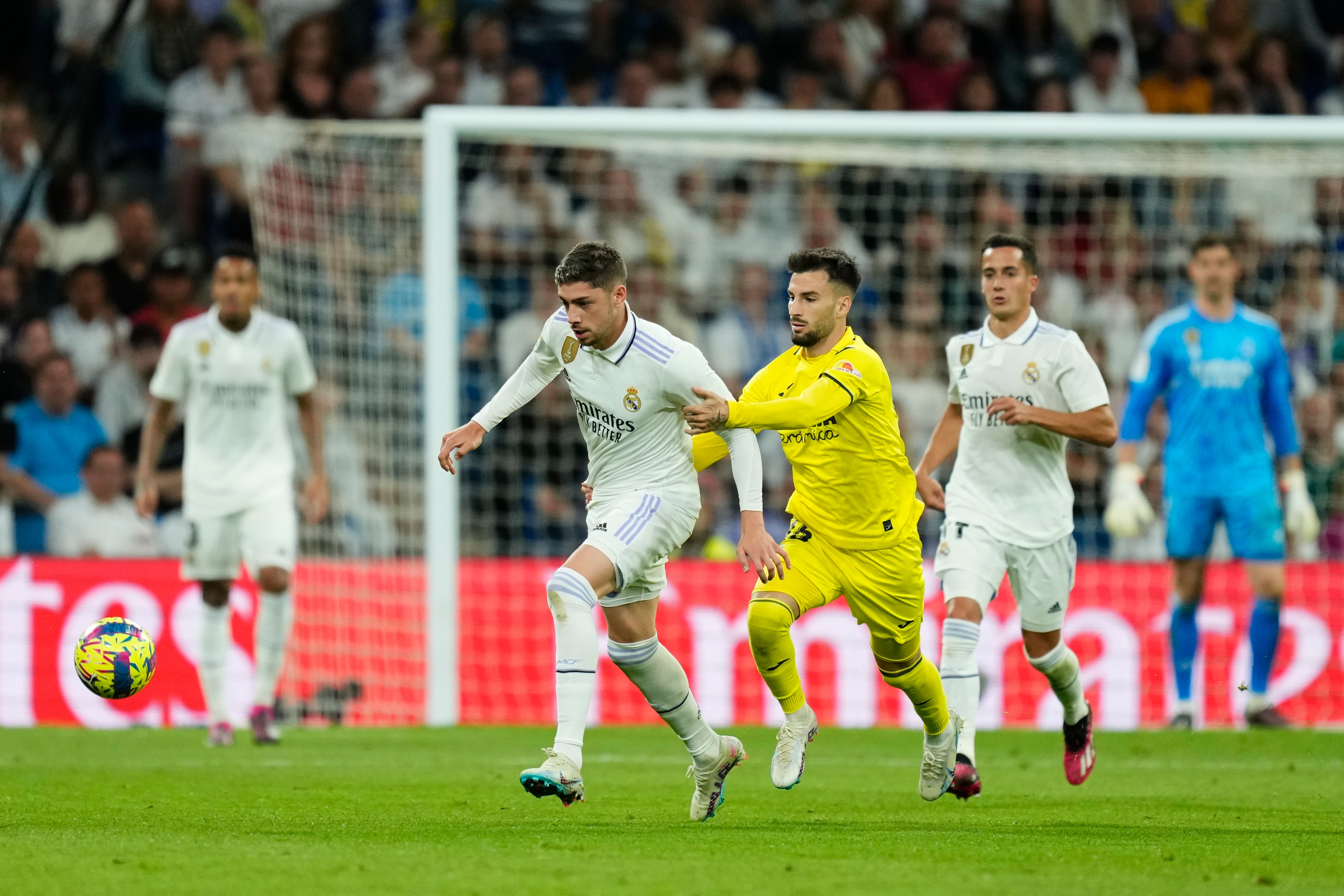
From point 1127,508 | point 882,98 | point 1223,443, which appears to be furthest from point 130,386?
point 1223,443

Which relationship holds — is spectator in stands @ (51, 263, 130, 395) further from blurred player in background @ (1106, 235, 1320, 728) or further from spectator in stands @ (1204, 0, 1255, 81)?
spectator in stands @ (1204, 0, 1255, 81)

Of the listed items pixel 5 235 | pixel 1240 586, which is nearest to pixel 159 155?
pixel 5 235

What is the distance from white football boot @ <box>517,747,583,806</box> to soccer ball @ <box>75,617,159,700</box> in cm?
235

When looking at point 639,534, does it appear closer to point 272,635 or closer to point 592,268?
point 592,268

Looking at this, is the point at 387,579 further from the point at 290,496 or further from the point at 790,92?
the point at 790,92

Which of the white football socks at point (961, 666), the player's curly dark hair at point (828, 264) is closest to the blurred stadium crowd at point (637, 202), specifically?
the white football socks at point (961, 666)

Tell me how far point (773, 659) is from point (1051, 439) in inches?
74.5

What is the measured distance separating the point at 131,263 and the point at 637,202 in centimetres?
400

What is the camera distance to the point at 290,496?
34.2 ft

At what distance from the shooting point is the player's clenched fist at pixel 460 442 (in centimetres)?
682

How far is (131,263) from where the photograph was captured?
14.3 m

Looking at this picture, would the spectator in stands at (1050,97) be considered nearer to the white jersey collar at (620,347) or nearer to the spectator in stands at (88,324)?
the spectator in stands at (88,324)

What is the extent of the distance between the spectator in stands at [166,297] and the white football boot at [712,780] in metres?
8.05

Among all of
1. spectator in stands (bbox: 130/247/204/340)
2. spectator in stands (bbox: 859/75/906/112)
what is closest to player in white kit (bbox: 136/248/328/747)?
spectator in stands (bbox: 130/247/204/340)
